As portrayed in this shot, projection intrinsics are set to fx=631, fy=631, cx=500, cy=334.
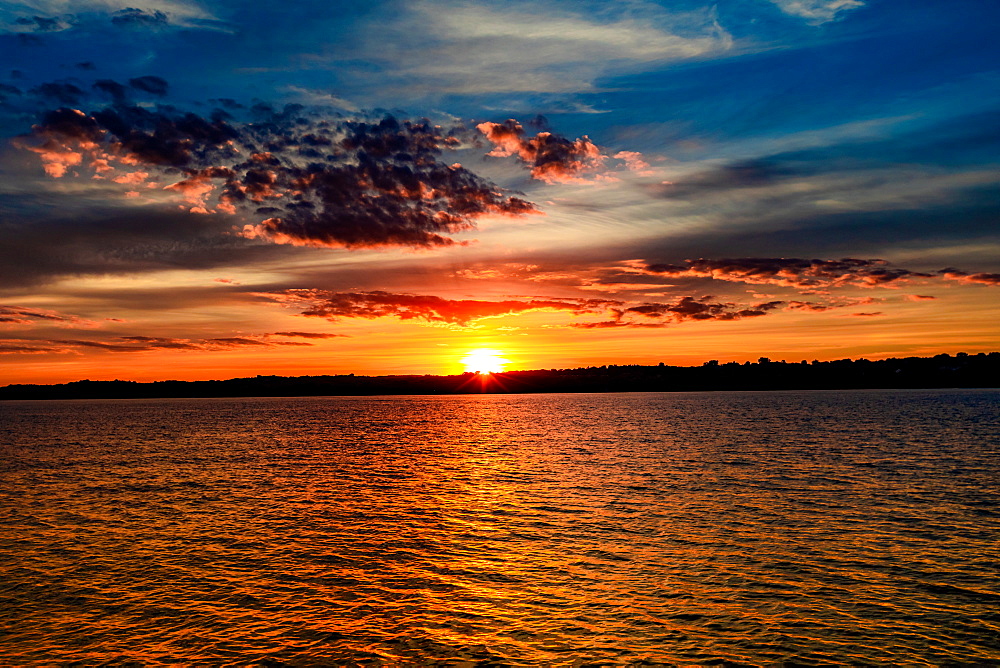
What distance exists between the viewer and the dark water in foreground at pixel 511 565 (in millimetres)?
20469

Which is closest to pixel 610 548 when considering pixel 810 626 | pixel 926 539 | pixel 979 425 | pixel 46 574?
pixel 810 626

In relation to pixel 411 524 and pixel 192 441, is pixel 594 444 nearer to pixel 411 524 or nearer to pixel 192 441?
pixel 411 524

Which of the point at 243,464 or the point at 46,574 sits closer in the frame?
the point at 46,574

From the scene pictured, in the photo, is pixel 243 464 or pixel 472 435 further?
pixel 472 435

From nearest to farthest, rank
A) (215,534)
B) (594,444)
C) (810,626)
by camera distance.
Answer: (810,626) → (215,534) → (594,444)

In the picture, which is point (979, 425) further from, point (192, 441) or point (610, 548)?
point (192, 441)

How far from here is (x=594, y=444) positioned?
8988 centimetres

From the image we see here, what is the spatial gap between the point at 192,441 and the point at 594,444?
6552 centimetres

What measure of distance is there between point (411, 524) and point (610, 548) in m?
13.2

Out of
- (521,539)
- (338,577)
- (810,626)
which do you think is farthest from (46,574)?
(810,626)

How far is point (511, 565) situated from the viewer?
2897cm

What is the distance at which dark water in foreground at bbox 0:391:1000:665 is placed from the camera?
20469 mm

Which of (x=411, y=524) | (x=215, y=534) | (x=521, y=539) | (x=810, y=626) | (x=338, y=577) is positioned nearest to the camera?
(x=810, y=626)

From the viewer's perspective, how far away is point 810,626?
21.4 m
